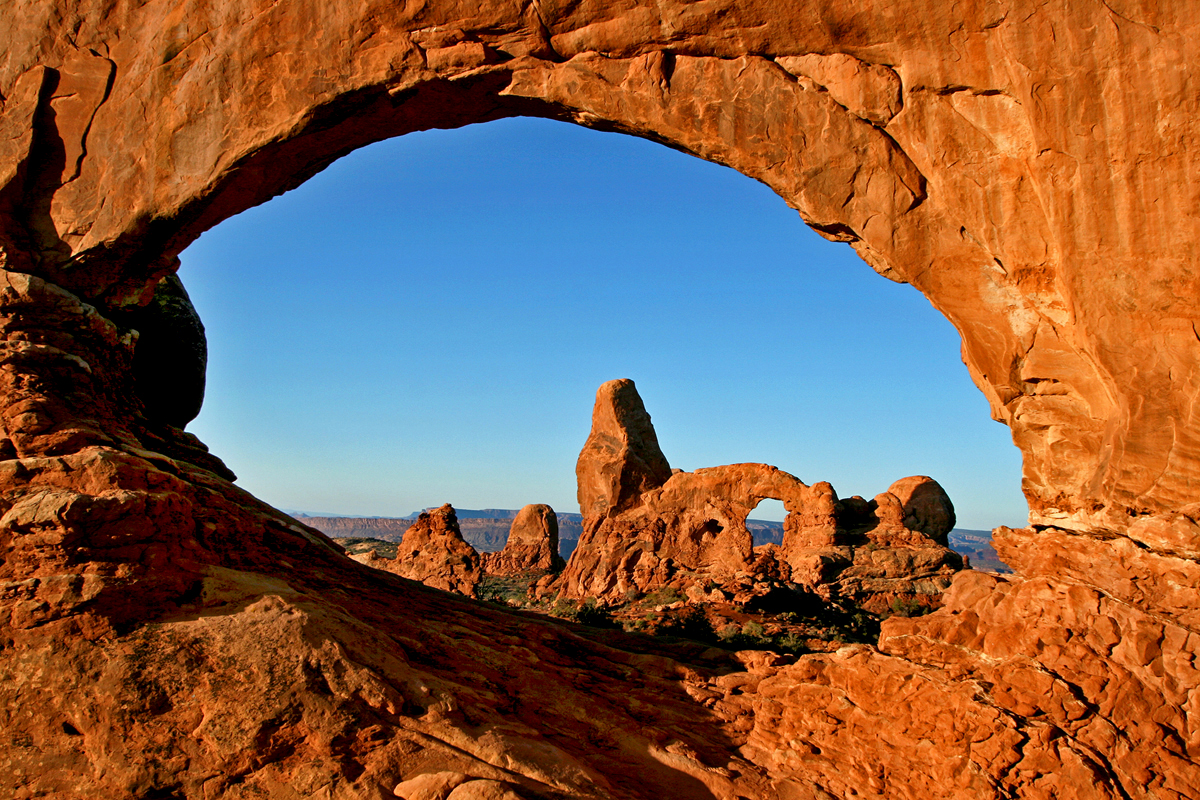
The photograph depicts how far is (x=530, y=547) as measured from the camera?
4066 cm

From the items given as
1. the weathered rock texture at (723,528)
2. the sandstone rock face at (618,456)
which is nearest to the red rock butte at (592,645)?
the weathered rock texture at (723,528)

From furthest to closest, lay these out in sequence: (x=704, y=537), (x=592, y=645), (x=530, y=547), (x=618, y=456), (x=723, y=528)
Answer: (x=530, y=547) < (x=618, y=456) < (x=704, y=537) < (x=723, y=528) < (x=592, y=645)

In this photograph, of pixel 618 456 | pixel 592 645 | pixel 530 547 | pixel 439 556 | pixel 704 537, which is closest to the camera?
pixel 592 645

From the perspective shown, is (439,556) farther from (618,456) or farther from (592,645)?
(592,645)

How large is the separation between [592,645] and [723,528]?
65.1 feet

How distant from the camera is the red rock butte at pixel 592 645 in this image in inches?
192

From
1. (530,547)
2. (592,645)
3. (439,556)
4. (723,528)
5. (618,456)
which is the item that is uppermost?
(618,456)

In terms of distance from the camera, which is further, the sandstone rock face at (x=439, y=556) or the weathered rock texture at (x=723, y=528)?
the weathered rock texture at (x=723, y=528)

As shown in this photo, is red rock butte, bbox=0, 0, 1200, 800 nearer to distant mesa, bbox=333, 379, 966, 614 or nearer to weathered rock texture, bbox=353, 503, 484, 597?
weathered rock texture, bbox=353, 503, 484, 597

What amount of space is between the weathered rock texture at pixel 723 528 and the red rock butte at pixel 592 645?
16.1 metres

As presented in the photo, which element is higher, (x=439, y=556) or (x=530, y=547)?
(x=439, y=556)

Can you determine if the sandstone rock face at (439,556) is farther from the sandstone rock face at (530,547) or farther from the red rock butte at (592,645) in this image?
the sandstone rock face at (530,547)

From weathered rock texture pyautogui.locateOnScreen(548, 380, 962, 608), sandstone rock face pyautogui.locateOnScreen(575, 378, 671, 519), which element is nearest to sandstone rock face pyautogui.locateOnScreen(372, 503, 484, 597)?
weathered rock texture pyautogui.locateOnScreen(548, 380, 962, 608)

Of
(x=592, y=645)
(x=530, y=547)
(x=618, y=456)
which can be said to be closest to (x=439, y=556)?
(x=618, y=456)
